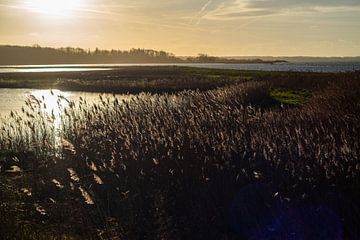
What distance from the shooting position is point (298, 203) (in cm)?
624

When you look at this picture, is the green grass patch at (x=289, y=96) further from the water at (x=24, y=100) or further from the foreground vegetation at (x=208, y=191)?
the foreground vegetation at (x=208, y=191)

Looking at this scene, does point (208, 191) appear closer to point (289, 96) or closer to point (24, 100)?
point (289, 96)

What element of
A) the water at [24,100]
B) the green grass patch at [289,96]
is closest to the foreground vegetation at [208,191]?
the water at [24,100]

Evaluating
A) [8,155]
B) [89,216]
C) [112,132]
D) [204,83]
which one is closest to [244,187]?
[89,216]

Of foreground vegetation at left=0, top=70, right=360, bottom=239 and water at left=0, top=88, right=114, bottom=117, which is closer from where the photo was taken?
foreground vegetation at left=0, top=70, right=360, bottom=239

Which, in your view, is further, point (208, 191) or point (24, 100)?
point (24, 100)

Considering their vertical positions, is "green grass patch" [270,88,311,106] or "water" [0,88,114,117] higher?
"green grass patch" [270,88,311,106]

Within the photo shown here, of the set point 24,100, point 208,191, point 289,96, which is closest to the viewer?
point 208,191

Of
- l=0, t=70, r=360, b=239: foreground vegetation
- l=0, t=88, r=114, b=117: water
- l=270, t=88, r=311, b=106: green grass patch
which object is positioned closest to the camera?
l=0, t=70, r=360, b=239: foreground vegetation

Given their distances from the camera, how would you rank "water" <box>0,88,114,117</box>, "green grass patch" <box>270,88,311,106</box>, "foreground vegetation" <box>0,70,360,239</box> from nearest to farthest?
1. "foreground vegetation" <box>0,70,360,239</box>
2. "green grass patch" <box>270,88,311,106</box>
3. "water" <box>0,88,114,117</box>

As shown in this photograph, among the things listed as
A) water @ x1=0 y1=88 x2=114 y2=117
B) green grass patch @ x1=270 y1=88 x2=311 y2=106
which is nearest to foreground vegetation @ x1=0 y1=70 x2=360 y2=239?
water @ x1=0 y1=88 x2=114 y2=117

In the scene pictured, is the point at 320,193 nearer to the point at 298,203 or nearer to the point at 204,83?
the point at 298,203

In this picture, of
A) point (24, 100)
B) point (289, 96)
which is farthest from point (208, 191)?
point (24, 100)

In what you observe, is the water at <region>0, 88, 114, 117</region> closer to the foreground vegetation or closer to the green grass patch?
the green grass patch
